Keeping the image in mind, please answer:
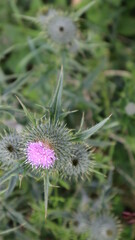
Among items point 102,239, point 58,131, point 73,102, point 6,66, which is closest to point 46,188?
point 58,131

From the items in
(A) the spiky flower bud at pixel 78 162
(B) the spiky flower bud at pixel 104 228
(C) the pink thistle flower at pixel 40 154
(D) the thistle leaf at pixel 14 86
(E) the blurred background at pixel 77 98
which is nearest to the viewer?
(C) the pink thistle flower at pixel 40 154

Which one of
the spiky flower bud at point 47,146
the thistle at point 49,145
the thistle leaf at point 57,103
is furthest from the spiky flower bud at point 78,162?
the thistle leaf at point 57,103

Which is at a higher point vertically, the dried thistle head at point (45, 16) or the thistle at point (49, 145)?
the dried thistle head at point (45, 16)

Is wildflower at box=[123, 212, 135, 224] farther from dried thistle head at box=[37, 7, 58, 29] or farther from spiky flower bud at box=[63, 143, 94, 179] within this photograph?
dried thistle head at box=[37, 7, 58, 29]

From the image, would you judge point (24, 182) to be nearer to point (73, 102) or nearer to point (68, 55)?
point (73, 102)

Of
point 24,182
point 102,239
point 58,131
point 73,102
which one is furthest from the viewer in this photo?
point 73,102

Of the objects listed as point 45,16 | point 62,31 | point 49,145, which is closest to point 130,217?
point 49,145

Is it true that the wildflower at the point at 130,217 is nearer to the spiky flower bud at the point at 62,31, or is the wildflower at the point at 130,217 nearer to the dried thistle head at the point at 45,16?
the spiky flower bud at the point at 62,31
